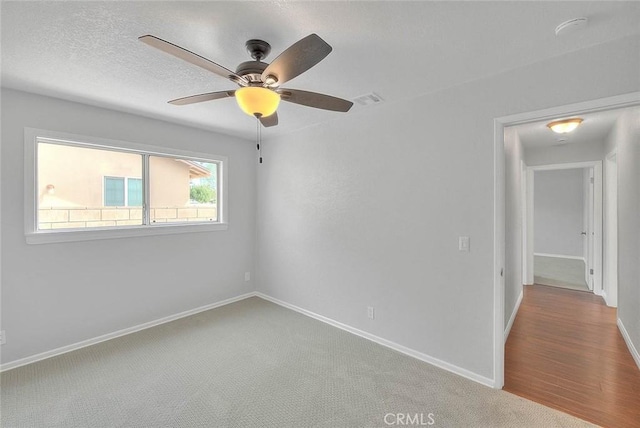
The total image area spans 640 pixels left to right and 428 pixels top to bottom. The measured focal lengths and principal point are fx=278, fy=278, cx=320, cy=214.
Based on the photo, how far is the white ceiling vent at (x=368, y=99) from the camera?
2620 mm

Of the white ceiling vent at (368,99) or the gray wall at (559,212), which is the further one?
the gray wall at (559,212)

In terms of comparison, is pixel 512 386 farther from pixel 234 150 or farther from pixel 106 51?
pixel 234 150

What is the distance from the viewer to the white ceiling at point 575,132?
128 inches

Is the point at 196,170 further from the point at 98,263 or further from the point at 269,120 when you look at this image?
the point at 269,120

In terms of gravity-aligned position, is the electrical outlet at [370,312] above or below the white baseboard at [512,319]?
above

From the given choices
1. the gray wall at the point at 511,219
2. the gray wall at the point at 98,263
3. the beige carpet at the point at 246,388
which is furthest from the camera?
the gray wall at the point at 511,219

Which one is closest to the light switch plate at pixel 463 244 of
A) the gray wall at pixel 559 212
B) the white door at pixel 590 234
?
the white door at pixel 590 234

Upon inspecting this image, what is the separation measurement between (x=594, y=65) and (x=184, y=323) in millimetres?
4498

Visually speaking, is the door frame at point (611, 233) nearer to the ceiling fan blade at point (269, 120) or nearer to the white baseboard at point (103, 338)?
the ceiling fan blade at point (269, 120)

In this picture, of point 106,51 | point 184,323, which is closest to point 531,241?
point 184,323

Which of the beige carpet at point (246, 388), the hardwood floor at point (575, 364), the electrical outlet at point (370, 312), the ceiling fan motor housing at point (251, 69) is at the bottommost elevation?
the beige carpet at point (246, 388)

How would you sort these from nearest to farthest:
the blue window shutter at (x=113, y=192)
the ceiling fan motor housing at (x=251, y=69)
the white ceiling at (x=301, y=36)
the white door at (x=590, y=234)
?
the white ceiling at (x=301, y=36), the ceiling fan motor housing at (x=251, y=69), the blue window shutter at (x=113, y=192), the white door at (x=590, y=234)

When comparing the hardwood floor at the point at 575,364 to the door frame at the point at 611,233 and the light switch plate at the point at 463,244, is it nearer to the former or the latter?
the door frame at the point at 611,233

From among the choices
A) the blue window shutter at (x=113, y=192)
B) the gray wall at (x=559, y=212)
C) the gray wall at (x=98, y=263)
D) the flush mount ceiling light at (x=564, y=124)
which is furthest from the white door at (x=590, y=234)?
the blue window shutter at (x=113, y=192)
